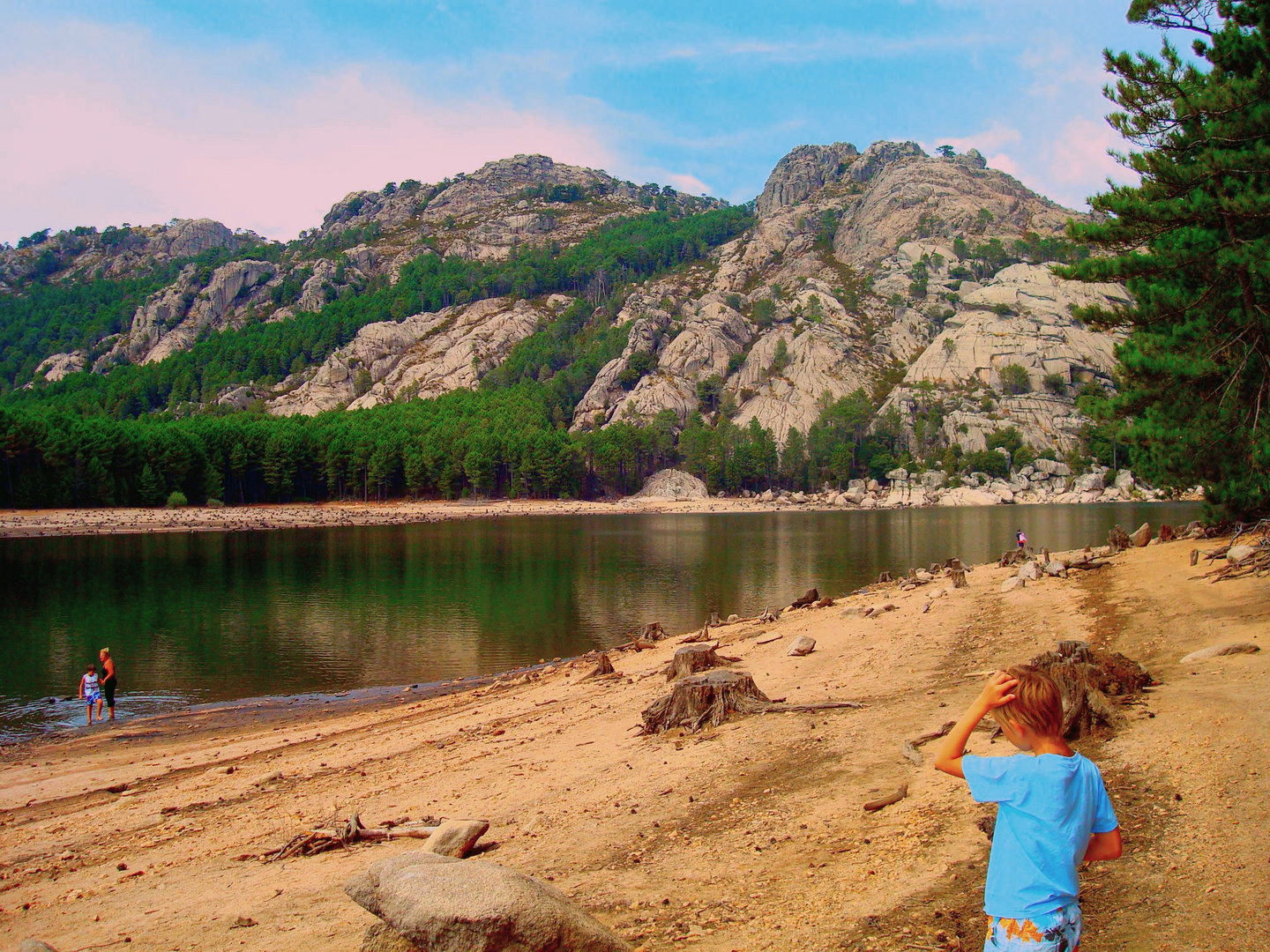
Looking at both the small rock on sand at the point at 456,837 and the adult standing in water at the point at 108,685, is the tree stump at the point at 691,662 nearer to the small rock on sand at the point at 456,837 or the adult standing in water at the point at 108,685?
the small rock on sand at the point at 456,837

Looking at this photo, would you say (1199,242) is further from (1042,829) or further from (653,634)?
(653,634)

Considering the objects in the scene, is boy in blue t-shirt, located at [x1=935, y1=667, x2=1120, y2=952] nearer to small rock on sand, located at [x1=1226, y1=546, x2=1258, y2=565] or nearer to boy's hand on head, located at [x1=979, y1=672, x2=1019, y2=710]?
boy's hand on head, located at [x1=979, y1=672, x2=1019, y2=710]

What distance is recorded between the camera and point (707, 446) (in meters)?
158

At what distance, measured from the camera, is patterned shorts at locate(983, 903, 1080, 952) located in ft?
12.2

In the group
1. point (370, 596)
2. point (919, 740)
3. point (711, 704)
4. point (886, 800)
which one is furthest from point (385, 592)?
point (886, 800)

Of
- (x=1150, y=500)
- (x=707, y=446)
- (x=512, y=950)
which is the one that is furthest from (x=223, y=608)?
(x=1150, y=500)

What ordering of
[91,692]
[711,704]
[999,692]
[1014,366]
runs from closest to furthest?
[999,692] → [711,704] → [91,692] → [1014,366]

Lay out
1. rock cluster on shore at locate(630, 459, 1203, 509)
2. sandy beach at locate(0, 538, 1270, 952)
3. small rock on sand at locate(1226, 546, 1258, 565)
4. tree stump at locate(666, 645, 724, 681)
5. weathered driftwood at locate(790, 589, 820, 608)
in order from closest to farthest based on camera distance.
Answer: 1. sandy beach at locate(0, 538, 1270, 952)
2. tree stump at locate(666, 645, 724, 681)
3. small rock on sand at locate(1226, 546, 1258, 565)
4. weathered driftwood at locate(790, 589, 820, 608)
5. rock cluster on shore at locate(630, 459, 1203, 509)

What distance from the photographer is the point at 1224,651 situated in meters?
12.4

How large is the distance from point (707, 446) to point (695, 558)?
334ft

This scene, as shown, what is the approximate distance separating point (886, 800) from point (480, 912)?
4.89 meters

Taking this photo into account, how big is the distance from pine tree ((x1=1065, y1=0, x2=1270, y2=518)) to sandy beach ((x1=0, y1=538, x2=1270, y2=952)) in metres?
4.16

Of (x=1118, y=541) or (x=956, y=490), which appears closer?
(x=1118, y=541)

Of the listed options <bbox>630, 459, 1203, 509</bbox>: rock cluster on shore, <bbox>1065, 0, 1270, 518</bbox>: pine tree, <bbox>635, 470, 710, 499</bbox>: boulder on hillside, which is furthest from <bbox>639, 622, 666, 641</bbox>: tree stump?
<bbox>635, 470, 710, 499</bbox>: boulder on hillside
